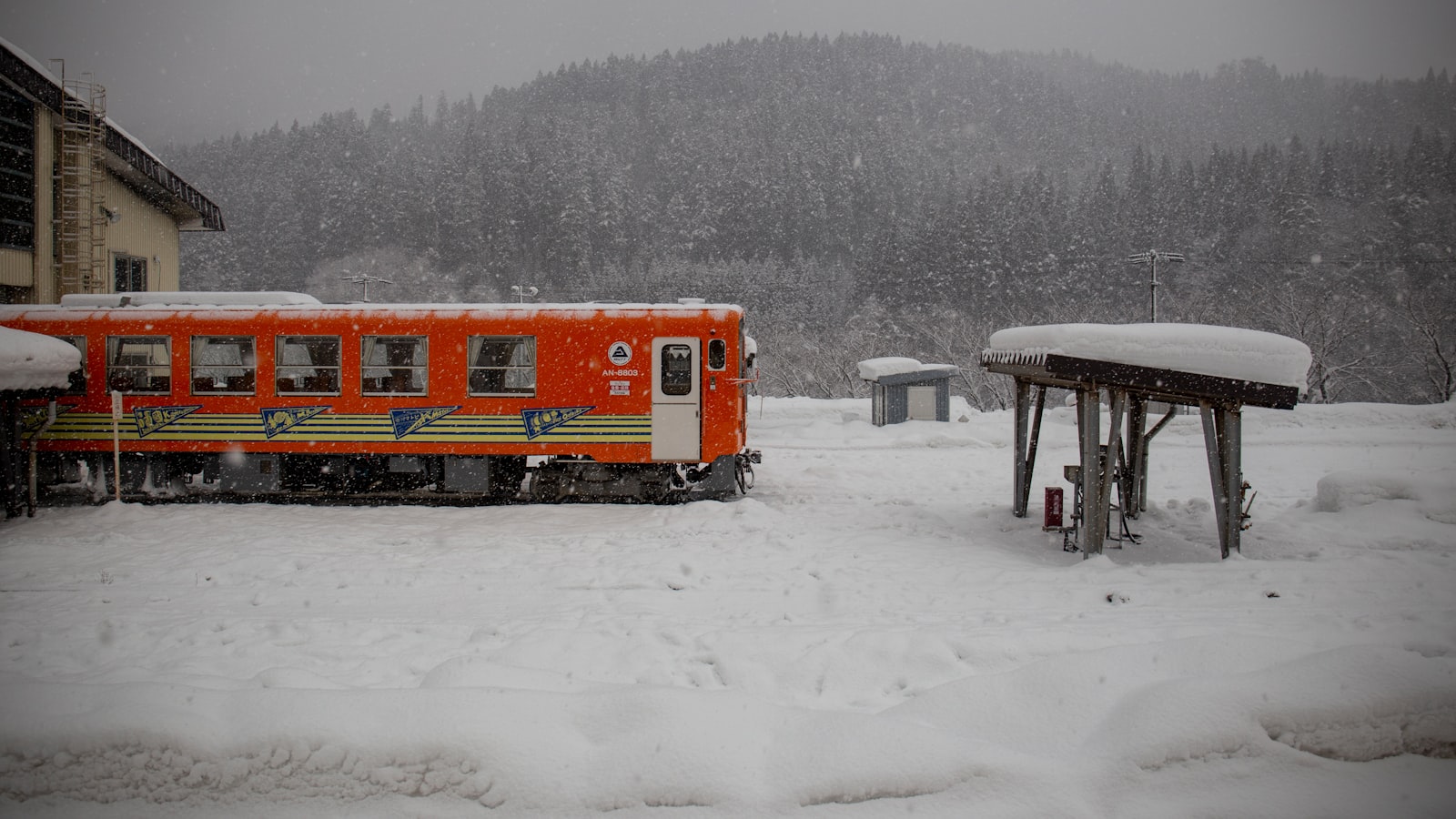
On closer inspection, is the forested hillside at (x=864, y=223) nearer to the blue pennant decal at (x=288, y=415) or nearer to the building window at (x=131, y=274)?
the building window at (x=131, y=274)

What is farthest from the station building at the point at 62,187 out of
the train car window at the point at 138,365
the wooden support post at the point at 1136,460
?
the wooden support post at the point at 1136,460

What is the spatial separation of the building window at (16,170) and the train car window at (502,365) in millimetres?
12449

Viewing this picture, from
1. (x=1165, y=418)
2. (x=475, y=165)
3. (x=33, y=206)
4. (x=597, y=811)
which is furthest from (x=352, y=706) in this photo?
(x=475, y=165)

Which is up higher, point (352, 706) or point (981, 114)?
point (981, 114)

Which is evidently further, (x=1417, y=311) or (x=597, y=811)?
(x=1417, y=311)

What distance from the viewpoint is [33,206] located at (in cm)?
1769

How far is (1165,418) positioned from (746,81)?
11362 centimetres

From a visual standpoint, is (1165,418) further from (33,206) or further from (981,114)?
(981,114)

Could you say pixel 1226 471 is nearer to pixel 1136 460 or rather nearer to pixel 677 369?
pixel 1136 460

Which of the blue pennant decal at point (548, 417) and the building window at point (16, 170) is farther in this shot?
the building window at point (16, 170)

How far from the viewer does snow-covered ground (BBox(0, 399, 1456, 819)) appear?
3686 millimetres

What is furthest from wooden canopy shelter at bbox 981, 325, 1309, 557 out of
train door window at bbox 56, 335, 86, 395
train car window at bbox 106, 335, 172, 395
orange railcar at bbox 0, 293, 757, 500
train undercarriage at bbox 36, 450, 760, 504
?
train door window at bbox 56, 335, 86, 395

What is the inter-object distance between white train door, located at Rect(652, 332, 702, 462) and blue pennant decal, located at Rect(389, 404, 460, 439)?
3107mm

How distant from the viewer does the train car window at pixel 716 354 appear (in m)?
12.3
